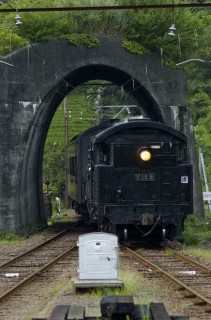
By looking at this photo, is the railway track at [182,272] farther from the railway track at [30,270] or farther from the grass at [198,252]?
the railway track at [30,270]

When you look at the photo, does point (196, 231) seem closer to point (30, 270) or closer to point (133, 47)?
point (133, 47)

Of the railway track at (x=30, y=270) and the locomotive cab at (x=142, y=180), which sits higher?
the locomotive cab at (x=142, y=180)

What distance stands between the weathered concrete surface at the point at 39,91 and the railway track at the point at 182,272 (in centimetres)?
746

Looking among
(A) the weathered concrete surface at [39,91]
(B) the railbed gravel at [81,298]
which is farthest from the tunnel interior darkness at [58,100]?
(B) the railbed gravel at [81,298]

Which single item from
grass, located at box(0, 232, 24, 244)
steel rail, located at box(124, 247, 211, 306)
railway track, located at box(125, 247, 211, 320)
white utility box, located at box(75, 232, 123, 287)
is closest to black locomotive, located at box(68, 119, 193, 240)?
railway track, located at box(125, 247, 211, 320)

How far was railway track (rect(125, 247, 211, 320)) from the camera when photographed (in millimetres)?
13389

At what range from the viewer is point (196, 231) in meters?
28.3

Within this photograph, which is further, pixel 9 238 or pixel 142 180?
pixel 9 238

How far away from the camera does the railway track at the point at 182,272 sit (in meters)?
13.4

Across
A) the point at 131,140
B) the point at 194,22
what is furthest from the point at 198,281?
the point at 194,22

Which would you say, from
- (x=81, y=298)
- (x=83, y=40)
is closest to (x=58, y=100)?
(x=83, y=40)

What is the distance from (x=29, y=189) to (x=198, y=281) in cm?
1642

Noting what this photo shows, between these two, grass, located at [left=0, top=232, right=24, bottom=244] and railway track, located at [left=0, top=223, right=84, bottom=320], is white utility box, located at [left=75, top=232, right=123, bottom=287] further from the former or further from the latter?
grass, located at [left=0, top=232, right=24, bottom=244]

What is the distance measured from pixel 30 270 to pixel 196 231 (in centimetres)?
1077
